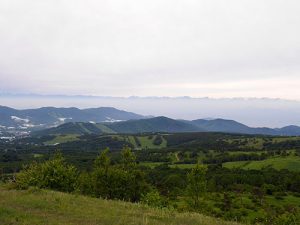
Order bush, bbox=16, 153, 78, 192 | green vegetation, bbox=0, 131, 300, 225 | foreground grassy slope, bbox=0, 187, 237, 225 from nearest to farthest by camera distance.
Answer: foreground grassy slope, bbox=0, 187, 237, 225
bush, bbox=16, 153, 78, 192
green vegetation, bbox=0, 131, 300, 225

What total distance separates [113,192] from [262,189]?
336 ft

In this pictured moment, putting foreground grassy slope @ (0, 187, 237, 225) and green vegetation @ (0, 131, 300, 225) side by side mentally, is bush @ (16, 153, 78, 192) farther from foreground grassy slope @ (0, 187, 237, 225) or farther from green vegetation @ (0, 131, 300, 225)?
foreground grassy slope @ (0, 187, 237, 225)

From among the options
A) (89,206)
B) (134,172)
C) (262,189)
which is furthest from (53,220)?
(262,189)

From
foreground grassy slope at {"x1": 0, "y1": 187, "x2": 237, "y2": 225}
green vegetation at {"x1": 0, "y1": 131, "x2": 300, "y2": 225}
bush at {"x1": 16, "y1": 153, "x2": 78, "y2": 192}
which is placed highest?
foreground grassy slope at {"x1": 0, "y1": 187, "x2": 237, "y2": 225}

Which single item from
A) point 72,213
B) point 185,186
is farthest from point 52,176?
point 185,186

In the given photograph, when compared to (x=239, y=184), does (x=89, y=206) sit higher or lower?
higher

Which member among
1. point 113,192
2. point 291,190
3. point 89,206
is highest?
point 89,206

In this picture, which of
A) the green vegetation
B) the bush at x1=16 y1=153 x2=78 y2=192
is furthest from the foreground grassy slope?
the bush at x1=16 y1=153 x2=78 y2=192

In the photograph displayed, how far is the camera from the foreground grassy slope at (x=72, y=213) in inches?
761

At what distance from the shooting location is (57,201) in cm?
2528

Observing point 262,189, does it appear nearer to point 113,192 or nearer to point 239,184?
point 239,184

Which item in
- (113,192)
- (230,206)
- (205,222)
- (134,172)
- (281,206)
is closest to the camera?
(205,222)

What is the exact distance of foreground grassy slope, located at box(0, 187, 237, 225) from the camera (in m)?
19.3

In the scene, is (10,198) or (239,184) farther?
(239,184)
